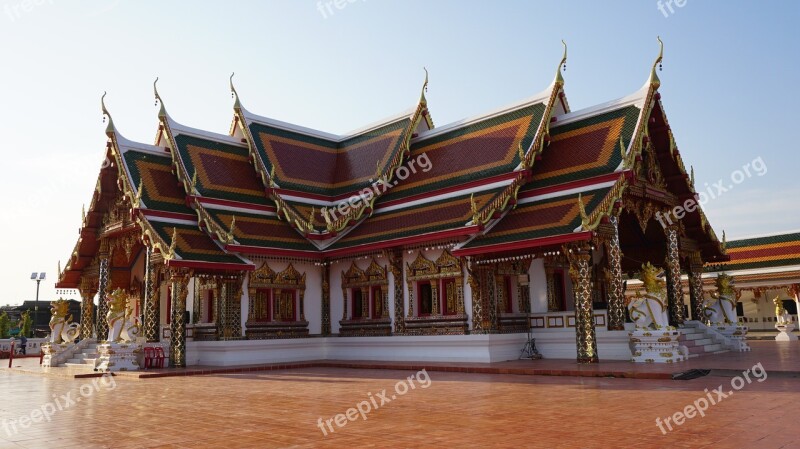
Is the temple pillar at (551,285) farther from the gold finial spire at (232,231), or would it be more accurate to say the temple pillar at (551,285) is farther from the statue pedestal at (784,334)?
the statue pedestal at (784,334)

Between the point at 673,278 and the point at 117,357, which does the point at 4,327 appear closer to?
the point at 117,357

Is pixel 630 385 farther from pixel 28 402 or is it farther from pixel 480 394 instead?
pixel 28 402

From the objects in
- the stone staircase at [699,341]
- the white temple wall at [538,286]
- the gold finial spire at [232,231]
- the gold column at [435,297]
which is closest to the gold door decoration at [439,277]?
the gold column at [435,297]

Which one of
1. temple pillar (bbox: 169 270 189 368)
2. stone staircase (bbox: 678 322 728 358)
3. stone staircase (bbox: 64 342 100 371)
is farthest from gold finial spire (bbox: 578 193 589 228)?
stone staircase (bbox: 64 342 100 371)

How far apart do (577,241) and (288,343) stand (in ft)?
28.1

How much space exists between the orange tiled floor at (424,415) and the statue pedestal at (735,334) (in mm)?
7568

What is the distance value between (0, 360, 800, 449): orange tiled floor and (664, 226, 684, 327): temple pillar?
762cm

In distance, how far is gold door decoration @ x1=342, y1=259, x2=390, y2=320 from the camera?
60.3 ft

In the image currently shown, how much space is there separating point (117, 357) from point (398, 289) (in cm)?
724

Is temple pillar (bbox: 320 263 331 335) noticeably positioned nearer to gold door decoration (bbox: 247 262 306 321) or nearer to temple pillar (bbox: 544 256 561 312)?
gold door decoration (bbox: 247 262 306 321)

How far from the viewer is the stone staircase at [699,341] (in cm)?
1577

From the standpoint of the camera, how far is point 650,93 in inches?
618

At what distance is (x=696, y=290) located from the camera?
795 inches

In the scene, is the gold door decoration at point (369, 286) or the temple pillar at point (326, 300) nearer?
the gold door decoration at point (369, 286)
